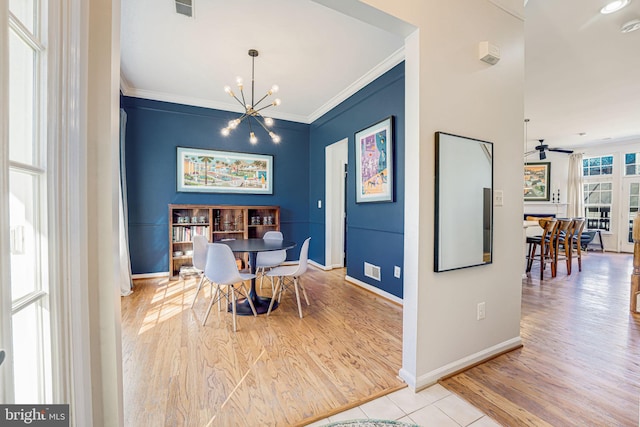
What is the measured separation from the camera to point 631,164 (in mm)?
6586

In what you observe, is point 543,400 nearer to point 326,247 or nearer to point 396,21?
point 396,21

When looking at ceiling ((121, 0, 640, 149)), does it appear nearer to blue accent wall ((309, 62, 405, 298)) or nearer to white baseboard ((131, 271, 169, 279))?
blue accent wall ((309, 62, 405, 298))

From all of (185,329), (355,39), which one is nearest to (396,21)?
(355,39)

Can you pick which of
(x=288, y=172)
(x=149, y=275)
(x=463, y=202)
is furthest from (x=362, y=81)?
(x=149, y=275)

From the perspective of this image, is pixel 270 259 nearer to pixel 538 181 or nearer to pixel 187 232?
pixel 187 232

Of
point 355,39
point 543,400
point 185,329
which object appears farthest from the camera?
point 355,39

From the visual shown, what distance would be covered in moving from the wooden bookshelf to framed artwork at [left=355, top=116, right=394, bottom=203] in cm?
179

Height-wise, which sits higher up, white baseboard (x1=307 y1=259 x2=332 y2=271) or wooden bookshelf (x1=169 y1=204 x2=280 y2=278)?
wooden bookshelf (x1=169 y1=204 x2=280 y2=278)

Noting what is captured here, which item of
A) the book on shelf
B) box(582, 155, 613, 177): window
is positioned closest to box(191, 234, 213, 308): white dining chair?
the book on shelf

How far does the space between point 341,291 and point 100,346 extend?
9.60ft

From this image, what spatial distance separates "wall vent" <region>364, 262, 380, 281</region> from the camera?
139 inches

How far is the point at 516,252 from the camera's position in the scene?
2.21m

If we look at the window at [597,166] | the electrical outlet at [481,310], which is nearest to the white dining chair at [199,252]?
the electrical outlet at [481,310]

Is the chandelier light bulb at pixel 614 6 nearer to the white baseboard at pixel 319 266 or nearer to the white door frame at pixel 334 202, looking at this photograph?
the white door frame at pixel 334 202
